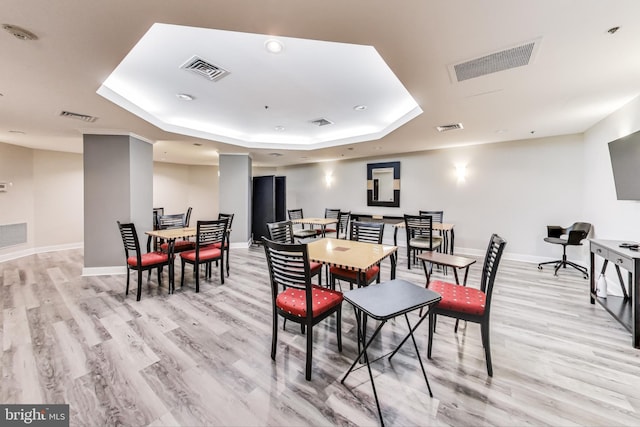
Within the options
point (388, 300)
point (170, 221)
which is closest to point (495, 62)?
point (388, 300)

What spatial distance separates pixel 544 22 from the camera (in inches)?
64.9

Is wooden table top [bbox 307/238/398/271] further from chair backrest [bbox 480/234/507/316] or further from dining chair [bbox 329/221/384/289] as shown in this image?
chair backrest [bbox 480/234/507/316]

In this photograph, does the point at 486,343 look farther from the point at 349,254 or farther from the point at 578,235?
the point at 578,235

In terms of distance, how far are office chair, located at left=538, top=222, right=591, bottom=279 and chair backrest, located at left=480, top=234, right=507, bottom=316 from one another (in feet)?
10.7

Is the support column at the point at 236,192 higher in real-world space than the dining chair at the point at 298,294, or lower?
higher

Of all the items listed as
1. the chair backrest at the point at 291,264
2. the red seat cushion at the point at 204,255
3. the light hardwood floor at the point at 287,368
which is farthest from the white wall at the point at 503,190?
the chair backrest at the point at 291,264

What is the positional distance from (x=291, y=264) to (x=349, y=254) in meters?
0.77

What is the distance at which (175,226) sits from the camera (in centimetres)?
474

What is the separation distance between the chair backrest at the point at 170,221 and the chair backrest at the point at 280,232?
252 cm

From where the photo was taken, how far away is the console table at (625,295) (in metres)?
2.20

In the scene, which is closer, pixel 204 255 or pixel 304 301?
pixel 304 301

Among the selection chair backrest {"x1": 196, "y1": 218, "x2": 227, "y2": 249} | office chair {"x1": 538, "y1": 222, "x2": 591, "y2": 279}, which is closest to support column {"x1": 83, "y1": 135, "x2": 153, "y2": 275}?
chair backrest {"x1": 196, "y1": 218, "x2": 227, "y2": 249}

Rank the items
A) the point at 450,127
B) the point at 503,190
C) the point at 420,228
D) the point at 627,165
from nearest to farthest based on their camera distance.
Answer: the point at 627,165, the point at 450,127, the point at 420,228, the point at 503,190

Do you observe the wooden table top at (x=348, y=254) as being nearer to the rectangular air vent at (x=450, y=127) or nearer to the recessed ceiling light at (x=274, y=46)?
the recessed ceiling light at (x=274, y=46)
